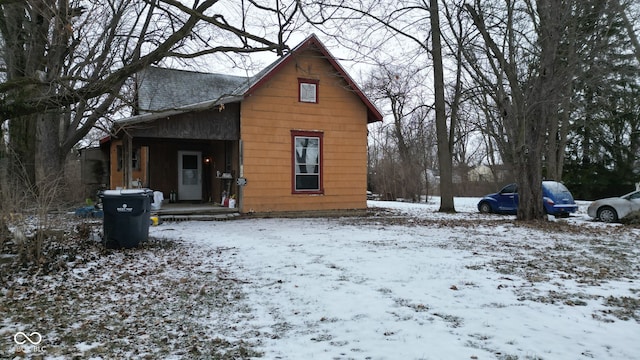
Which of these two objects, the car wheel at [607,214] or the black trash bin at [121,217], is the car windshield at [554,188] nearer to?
the car wheel at [607,214]

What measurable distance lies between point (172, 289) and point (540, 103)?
37.1ft

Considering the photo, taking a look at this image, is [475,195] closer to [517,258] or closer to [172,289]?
[517,258]

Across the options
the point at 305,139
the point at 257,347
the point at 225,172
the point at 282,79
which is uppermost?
the point at 282,79

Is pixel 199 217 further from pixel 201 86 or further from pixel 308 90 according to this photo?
pixel 201 86

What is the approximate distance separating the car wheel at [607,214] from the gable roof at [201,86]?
794 centimetres

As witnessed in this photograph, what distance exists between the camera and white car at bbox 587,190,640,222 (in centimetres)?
1368

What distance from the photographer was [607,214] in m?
14.2

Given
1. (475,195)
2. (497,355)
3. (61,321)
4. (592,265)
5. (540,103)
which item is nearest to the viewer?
(497,355)

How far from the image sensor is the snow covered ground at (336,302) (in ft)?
12.4

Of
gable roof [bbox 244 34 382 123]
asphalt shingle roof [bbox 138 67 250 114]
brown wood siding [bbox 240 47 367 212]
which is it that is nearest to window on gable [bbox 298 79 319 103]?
brown wood siding [bbox 240 47 367 212]

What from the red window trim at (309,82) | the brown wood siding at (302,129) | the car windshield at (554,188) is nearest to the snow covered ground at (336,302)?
the brown wood siding at (302,129)

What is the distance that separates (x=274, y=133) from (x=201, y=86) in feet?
13.7

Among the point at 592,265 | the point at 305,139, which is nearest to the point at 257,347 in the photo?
the point at 592,265

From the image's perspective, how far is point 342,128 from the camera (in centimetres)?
1552
